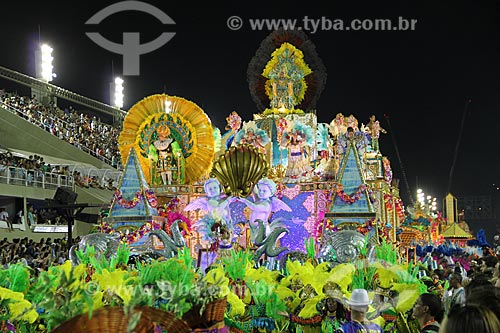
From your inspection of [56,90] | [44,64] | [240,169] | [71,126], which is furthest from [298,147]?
[44,64]

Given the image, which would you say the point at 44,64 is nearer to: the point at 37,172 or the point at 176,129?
the point at 37,172

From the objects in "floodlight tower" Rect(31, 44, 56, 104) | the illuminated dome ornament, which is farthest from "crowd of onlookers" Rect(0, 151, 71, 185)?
"floodlight tower" Rect(31, 44, 56, 104)

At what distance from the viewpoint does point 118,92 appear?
43.8m

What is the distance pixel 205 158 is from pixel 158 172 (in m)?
1.02

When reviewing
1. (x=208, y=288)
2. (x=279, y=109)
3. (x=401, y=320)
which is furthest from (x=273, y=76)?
(x=208, y=288)

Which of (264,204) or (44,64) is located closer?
(264,204)

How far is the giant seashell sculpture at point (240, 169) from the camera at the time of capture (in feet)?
40.4

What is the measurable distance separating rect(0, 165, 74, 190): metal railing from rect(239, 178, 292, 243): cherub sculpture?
11036 mm

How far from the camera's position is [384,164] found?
50.3ft

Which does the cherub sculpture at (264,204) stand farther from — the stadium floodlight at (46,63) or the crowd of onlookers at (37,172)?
the stadium floodlight at (46,63)

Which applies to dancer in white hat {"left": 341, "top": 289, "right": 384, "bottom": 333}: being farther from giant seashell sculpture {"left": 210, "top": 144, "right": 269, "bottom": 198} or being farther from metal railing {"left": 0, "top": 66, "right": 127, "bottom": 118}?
metal railing {"left": 0, "top": 66, "right": 127, "bottom": 118}

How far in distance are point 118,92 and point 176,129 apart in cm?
3155

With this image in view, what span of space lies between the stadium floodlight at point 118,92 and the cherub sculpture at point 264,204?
33182 millimetres

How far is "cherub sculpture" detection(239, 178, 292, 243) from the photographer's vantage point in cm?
1172
